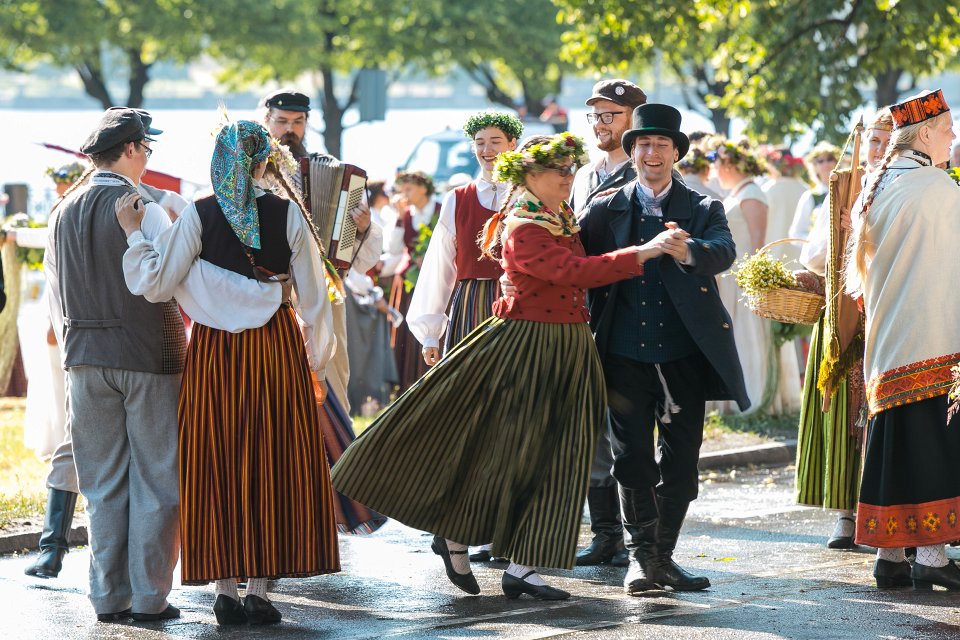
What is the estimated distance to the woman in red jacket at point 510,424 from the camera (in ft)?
20.0

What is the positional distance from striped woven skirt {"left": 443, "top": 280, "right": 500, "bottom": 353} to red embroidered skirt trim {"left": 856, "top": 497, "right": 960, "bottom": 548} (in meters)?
1.93

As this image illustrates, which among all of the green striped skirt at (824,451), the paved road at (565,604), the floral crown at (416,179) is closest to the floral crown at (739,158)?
the floral crown at (416,179)

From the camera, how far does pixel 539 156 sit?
6066 millimetres

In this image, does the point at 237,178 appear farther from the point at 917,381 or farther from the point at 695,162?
the point at 695,162

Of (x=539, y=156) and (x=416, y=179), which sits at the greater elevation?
(x=416, y=179)

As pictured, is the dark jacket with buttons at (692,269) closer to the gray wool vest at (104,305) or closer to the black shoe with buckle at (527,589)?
the black shoe with buckle at (527,589)

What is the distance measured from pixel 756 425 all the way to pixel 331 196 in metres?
5.11

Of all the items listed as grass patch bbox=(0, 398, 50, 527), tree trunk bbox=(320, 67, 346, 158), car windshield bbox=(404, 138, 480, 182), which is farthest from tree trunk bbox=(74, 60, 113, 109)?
grass patch bbox=(0, 398, 50, 527)

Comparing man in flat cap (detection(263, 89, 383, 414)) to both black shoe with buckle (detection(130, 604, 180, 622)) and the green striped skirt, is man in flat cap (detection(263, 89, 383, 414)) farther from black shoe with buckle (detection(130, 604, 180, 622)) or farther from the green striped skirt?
the green striped skirt

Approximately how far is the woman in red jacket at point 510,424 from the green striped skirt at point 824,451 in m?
1.71

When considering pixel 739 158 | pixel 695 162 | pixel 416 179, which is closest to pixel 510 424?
pixel 695 162

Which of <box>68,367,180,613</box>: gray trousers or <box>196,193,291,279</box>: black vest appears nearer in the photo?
<box>196,193,291,279</box>: black vest

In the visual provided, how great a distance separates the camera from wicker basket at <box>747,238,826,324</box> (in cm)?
725

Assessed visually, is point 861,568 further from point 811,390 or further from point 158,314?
point 158,314
